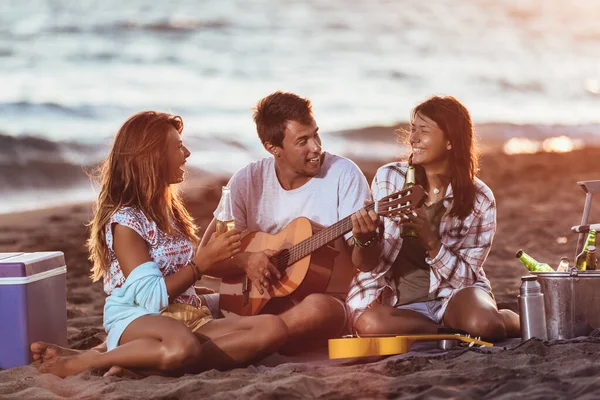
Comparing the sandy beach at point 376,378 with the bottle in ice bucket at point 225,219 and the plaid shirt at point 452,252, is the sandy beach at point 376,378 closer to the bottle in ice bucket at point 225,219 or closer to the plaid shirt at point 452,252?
the plaid shirt at point 452,252

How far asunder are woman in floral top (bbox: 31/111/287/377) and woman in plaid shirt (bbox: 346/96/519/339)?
25.8 inches

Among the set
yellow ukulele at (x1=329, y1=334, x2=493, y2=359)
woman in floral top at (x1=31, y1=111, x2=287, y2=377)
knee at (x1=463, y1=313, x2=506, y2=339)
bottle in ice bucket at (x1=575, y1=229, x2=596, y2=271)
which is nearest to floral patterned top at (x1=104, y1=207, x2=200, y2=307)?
woman in floral top at (x1=31, y1=111, x2=287, y2=377)

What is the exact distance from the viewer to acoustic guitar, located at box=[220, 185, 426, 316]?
389 cm

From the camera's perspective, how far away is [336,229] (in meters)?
3.78

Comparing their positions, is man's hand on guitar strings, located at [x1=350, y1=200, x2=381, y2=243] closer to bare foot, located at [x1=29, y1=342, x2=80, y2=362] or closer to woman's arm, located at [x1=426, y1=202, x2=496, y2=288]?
woman's arm, located at [x1=426, y1=202, x2=496, y2=288]

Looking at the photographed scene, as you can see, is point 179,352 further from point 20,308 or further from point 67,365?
point 20,308

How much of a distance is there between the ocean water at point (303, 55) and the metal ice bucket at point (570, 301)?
9.27 metres

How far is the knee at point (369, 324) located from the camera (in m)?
3.85

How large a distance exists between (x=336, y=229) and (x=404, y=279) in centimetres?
63

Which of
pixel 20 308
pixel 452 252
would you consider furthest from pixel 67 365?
pixel 452 252

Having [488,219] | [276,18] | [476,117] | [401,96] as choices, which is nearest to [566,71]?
[476,117]

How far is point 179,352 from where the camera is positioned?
3328 mm

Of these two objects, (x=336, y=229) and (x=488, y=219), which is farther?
(x=488, y=219)

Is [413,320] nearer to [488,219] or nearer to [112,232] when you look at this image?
[488,219]
